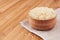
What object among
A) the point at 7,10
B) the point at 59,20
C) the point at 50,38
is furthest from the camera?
the point at 7,10

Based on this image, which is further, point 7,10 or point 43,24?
point 7,10

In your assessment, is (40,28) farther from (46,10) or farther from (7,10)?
(7,10)

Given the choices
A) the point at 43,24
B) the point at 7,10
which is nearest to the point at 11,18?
the point at 7,10

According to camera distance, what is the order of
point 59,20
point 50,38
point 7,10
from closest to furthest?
point 50,38
point 59,20
point 7,10

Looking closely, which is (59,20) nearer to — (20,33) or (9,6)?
(20,33)

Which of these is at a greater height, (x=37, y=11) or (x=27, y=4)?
(x=37, y=11)

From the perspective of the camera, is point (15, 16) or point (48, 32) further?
point (15, 16)
